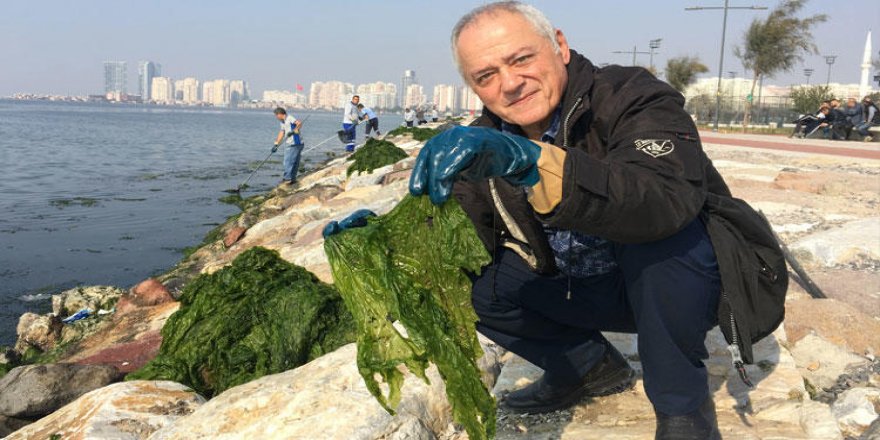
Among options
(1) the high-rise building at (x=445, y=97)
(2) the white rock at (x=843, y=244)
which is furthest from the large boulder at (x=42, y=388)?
(1) the high-rise building at (x=445, y=97)

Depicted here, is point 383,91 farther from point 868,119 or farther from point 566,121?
point 566,121

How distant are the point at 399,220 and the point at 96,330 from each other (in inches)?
201

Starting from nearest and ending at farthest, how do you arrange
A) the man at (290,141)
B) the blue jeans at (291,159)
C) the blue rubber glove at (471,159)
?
the blue rubber glove at (471,159) < the man at (290,141) < the blue jeans at (291,159)

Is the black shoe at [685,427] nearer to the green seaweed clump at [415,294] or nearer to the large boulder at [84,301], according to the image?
the green seaweed clump at [415,294]

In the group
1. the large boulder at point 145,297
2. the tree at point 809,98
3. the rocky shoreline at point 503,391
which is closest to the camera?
the rocky shoreline at point 503,391

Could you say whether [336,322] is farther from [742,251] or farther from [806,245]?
[806,245]

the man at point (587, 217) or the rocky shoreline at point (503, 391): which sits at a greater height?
the man at point (587, 217)

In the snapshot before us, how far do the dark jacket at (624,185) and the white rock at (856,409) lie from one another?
2.22ft

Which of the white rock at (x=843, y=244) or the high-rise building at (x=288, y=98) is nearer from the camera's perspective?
the white rock at (x=843, y=244)

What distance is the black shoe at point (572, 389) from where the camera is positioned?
8.62 ft

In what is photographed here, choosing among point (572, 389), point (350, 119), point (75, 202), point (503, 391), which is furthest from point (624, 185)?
point (350, 119)

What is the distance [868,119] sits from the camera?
56.0 ft

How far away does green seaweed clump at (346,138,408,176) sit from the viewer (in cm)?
1254

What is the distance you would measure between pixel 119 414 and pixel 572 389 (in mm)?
1935
